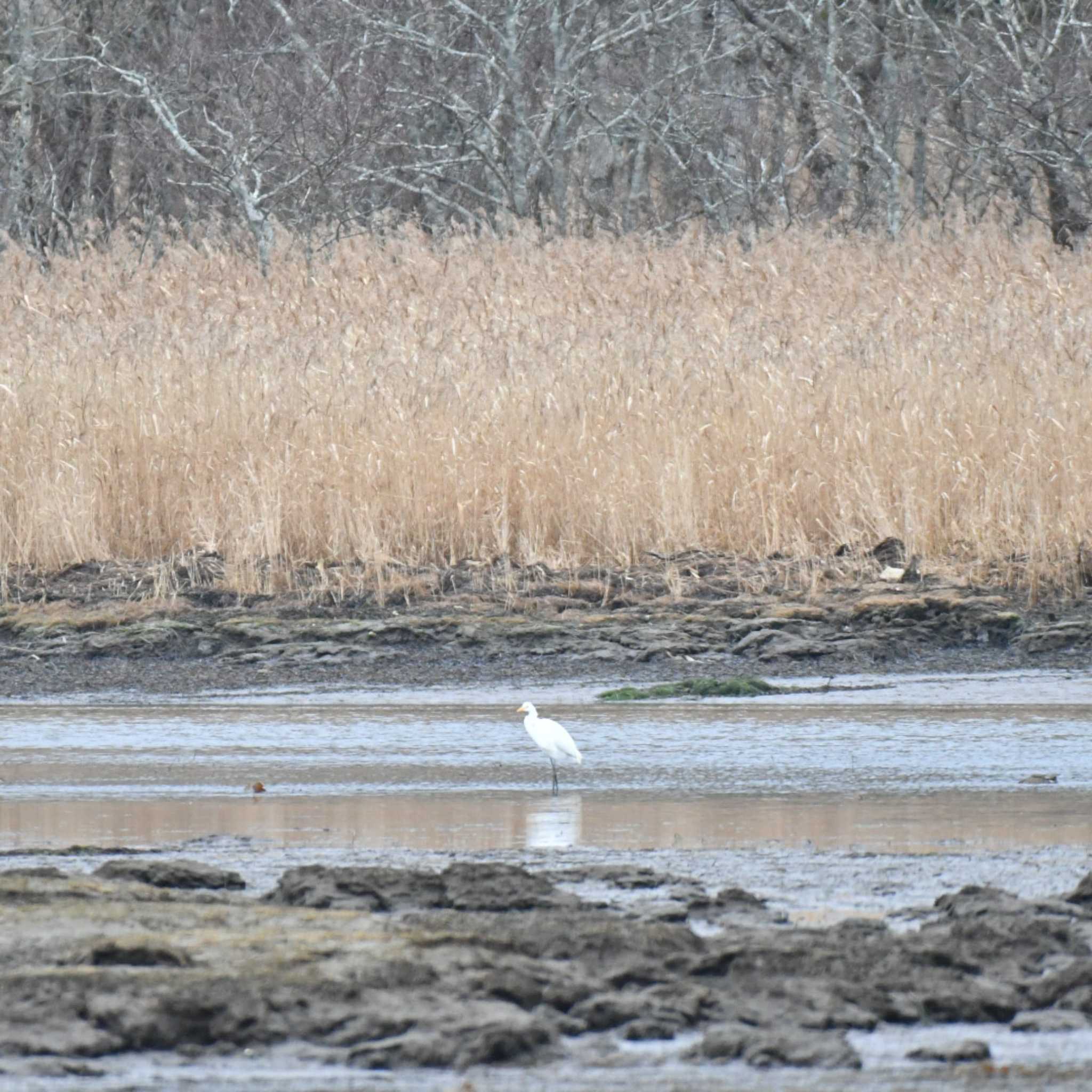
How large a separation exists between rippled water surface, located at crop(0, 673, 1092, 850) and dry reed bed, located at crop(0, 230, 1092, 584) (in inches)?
79.2

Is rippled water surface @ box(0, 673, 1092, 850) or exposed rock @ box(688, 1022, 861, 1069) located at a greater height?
rippled water surface @ box(0, 673, 1092, 850)

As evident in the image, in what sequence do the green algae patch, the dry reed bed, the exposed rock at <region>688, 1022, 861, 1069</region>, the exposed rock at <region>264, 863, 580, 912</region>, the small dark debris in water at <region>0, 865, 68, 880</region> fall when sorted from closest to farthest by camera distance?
the exposed rock at <region>688, 1022, 861, 1069</region>
the exposed rock at <region>264, 863, 580, 912</region>
the small dark debris in water at <region>0, 865, 68, 880</region>
the green algae patch
the dry reed bed

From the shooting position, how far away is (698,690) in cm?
890

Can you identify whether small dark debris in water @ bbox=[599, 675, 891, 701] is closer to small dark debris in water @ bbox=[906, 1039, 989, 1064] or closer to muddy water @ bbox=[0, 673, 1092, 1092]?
muddy water @ bbox=[0, 673, 1092, 1092]

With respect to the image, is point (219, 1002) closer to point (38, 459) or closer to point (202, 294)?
point (38, 459)

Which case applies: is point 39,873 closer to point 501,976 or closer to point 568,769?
point 501,976

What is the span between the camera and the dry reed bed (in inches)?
436

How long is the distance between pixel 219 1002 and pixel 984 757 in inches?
163

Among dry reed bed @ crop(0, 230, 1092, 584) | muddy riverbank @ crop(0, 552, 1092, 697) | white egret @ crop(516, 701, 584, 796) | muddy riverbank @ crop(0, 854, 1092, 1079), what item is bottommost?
muddy riverbank @ crop(0, 854, 1092, 1079)

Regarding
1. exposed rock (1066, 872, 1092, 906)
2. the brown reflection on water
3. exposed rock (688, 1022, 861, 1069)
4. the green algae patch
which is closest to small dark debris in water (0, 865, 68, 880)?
the brown reflection on water

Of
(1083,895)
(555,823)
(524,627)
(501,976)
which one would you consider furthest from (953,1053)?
(524,627)

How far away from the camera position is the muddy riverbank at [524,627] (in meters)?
9.58

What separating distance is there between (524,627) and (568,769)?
2.72 m

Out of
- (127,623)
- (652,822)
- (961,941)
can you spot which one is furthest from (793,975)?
(127,623)
